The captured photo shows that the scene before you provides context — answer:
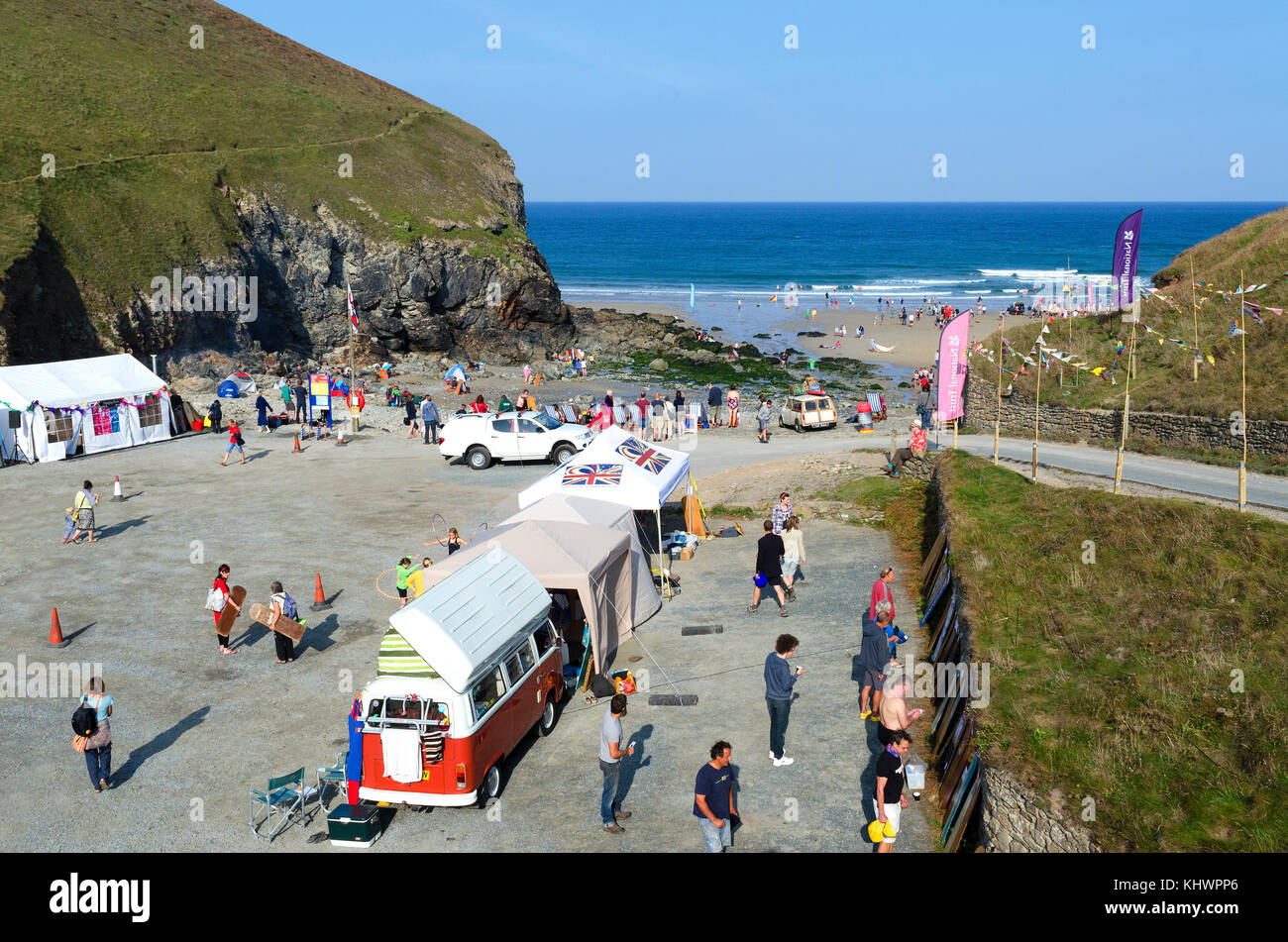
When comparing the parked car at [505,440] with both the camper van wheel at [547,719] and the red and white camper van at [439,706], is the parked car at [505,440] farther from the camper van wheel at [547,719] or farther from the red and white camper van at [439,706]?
the red and white camper van at [439,706]

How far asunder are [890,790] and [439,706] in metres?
4.75

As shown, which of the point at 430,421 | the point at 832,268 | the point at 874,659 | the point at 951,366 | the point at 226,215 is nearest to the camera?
the point at 874,659

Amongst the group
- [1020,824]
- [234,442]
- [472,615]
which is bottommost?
[1020,824]

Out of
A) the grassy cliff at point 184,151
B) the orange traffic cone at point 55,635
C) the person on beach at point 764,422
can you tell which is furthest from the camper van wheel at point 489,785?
the grassy cliff at point 184,151

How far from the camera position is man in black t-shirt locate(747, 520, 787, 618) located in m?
16.4

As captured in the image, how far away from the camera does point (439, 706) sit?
415 inches

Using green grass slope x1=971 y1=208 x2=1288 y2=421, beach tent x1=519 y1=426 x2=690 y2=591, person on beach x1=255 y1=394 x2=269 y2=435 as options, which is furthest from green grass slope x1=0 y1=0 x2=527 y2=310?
green grass slope x1=971 y1=208 x2=1288 y2=421

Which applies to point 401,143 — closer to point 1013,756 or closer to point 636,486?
point 636,486

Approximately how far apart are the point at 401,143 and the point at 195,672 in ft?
187

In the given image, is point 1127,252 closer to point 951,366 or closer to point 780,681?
point 951,366

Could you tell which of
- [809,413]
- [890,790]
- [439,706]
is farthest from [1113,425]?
[439,706]

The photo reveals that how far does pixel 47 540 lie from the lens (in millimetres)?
21312

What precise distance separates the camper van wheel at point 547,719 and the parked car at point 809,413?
24.7 m
